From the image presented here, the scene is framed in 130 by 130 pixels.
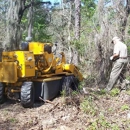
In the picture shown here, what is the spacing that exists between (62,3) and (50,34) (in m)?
3.14

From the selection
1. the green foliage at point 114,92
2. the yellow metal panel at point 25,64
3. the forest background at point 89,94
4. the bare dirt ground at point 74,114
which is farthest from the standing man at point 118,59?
the yellow metal panel at point 25,64

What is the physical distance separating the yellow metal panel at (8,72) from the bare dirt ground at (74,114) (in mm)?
723

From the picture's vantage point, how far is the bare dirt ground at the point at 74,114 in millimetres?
5699

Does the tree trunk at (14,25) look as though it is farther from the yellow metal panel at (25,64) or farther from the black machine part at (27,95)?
the black machine part at (27,95)

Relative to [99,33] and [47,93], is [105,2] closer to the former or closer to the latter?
[99,33]

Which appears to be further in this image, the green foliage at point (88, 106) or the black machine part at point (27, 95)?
the black machine part at point (27, 95)

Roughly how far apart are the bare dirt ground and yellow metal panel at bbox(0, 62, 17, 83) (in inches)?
28.5

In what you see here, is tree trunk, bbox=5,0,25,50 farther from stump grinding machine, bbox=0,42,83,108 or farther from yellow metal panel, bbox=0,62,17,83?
yellow metal panel, bbox=0,62,17,83

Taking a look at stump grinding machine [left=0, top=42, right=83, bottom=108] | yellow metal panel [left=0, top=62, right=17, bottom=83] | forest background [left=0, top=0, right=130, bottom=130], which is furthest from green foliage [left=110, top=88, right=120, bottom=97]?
yellow metal panel [left=0, top=62, right=17, bottom=83]

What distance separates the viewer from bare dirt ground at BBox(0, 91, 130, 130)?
5.70 meters

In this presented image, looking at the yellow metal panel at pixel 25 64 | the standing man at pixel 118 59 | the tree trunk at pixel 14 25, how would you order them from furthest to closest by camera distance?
the tree trunk at pixel 14 25, the standing man at pixel 118 59, the yellow metal panel at pixel 25 64

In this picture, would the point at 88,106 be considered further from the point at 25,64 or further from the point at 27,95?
the point at 25,64

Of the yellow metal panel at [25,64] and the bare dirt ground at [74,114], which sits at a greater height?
the yellow metal panel at [25,64]

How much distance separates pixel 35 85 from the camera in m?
7.81
